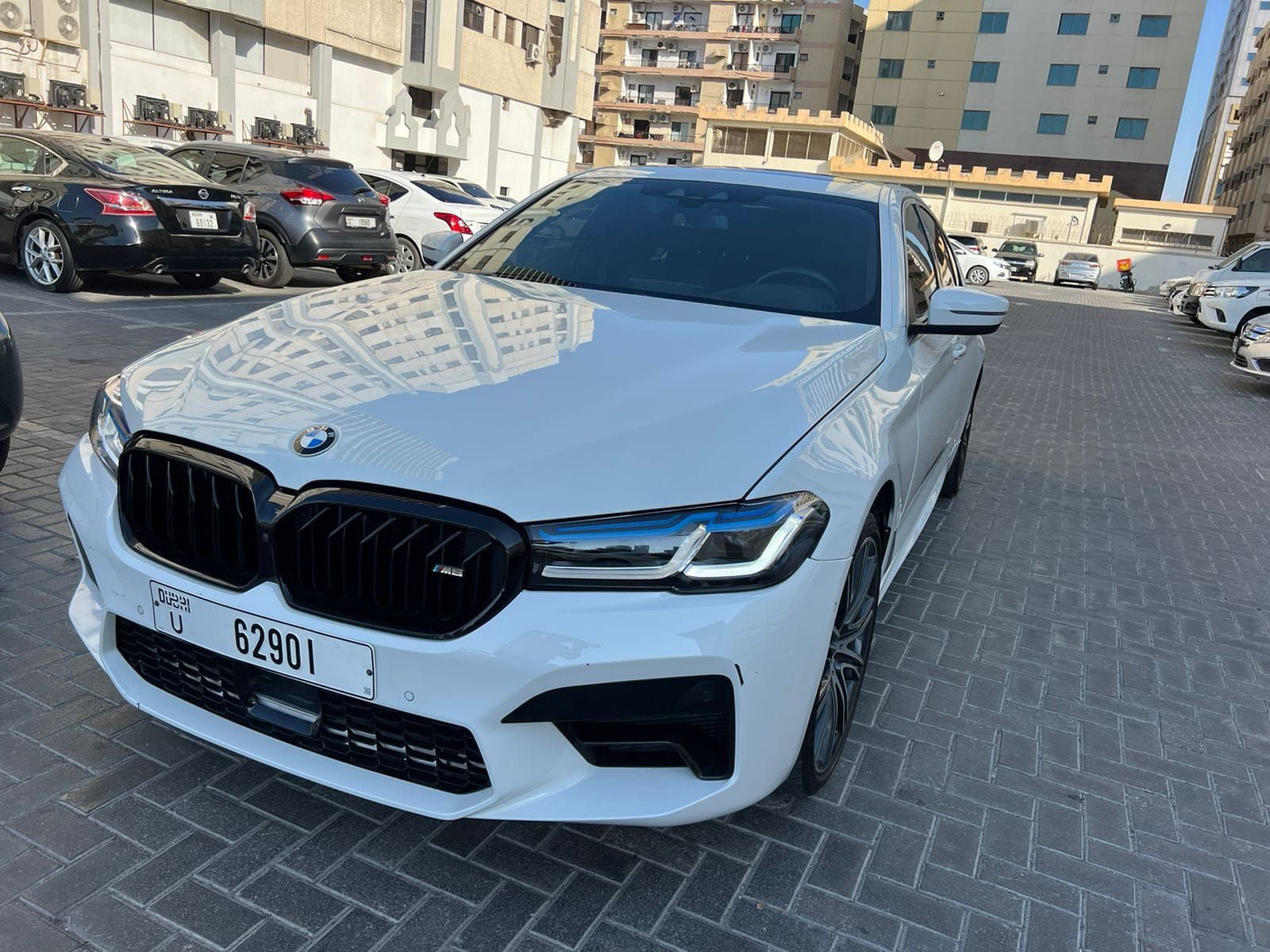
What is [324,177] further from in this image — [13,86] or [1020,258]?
[1020,258]

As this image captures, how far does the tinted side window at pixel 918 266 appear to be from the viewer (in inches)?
137

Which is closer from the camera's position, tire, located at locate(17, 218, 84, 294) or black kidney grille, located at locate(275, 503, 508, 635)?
black kidney grille, located at locate(275, 503, 508, 635)

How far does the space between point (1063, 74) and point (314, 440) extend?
75.4 meters

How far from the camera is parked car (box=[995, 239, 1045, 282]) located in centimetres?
3847

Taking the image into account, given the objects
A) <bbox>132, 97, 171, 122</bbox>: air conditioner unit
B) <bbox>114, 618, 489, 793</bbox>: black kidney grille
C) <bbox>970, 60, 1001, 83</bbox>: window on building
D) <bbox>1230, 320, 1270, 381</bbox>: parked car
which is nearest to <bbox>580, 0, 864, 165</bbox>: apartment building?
<bbox>970, 60, 1001, 83</bbox>: window on building

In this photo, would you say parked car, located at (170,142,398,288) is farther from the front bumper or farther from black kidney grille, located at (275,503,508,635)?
black kidney grille, located at (275,503,508,635)

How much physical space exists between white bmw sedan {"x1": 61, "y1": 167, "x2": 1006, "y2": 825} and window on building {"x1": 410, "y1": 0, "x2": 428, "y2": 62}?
3690 cm

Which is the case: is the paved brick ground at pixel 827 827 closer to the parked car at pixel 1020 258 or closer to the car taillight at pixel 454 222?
the car taillight at pixel 454 222

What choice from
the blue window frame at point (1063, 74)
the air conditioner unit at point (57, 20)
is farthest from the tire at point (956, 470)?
the blue window frame at point (1063, 74)

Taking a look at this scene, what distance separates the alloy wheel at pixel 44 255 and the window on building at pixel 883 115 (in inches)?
2755

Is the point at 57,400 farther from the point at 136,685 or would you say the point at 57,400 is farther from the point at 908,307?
the point at 908,307

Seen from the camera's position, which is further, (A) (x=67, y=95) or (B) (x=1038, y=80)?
(B) (x=1038, y=80)

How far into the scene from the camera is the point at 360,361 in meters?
2.42

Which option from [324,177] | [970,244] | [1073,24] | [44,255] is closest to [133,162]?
[44,255]
